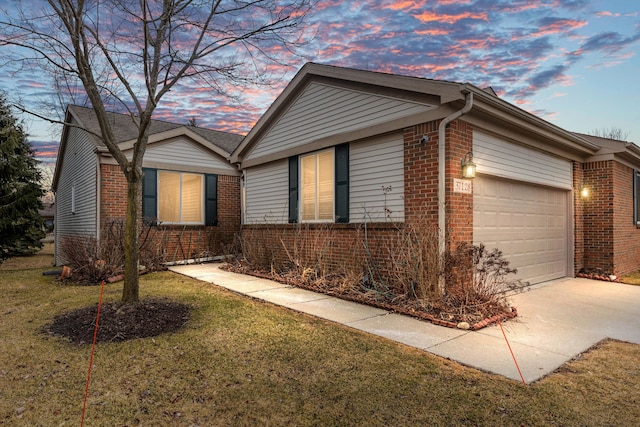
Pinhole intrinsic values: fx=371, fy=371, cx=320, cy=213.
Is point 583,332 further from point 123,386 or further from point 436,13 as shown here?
point 436,13

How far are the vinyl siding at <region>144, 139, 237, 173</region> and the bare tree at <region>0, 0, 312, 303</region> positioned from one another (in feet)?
18.4

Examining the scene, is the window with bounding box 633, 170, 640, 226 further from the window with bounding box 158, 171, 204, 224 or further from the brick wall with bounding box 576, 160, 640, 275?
the window with bounding box 158, 171, 204, 224

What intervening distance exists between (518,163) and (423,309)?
4078 millimetres

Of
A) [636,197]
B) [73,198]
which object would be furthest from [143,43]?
[636,197]

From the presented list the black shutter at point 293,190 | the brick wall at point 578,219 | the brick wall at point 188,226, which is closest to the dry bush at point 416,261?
the black shutter at point 293,190

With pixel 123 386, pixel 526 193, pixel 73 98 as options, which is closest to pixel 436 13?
pixel 526 193

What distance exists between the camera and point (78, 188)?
13062 mm

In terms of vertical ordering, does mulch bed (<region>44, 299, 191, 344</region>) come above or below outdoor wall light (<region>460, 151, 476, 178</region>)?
below

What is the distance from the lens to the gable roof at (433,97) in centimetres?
592

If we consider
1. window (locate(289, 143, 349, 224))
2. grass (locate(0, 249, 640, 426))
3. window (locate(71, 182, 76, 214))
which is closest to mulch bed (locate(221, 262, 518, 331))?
grass (locate(0, 249, 640, 426))

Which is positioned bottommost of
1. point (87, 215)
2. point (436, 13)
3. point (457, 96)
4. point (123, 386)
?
point (123, 386)

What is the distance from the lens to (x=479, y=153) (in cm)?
664

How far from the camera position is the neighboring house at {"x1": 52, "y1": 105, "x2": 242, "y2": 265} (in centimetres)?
1069

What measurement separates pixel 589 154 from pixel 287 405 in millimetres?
10230
